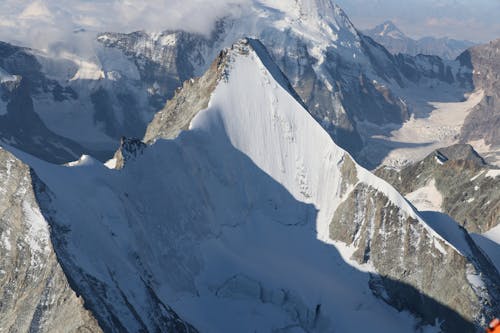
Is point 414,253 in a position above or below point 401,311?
above

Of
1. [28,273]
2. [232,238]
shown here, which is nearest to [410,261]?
[232,238]

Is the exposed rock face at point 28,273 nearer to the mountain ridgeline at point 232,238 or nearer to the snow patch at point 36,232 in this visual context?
the snow patch at point 36,232

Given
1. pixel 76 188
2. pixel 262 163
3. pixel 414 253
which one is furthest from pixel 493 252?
pixel 76 188

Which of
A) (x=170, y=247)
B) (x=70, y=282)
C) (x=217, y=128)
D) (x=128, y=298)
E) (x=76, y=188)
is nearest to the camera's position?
(x=70, y=282)

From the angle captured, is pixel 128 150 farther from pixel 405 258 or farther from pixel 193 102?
pixel 405 258

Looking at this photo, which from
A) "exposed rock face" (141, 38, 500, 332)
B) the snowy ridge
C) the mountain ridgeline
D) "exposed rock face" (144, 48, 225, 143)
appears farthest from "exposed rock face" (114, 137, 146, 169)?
"exposed rock face" (141, 38, 500, 332)

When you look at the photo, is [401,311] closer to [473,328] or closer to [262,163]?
[473,328]
